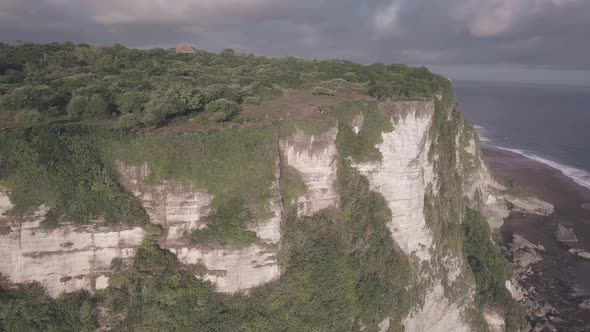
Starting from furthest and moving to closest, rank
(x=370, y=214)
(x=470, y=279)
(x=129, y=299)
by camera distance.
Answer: (x=470, y=279) < (x=370, y=214) < (x=129, y=299)

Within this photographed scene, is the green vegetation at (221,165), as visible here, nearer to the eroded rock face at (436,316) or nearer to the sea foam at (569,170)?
the eroded rock face at (436,316)

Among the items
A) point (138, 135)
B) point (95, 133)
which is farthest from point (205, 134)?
point (95, 133)

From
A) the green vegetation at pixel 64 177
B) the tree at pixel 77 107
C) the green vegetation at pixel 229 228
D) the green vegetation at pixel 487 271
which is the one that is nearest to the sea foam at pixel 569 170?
the green vegetation at pixel 487 271

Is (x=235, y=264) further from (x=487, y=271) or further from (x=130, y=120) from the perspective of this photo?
(x=487, y=271)

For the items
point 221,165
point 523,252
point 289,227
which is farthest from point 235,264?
point 523,252

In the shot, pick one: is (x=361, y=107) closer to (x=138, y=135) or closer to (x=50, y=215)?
(x=138, y=135)
